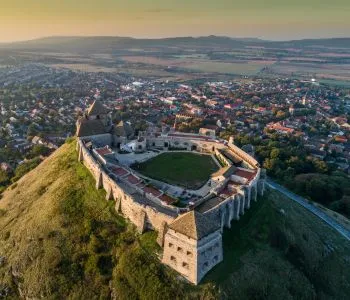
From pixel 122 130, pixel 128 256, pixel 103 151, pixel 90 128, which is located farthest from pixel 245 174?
pixel 90 128

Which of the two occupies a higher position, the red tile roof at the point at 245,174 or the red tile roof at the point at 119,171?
the red tile roof at the point at 119,171

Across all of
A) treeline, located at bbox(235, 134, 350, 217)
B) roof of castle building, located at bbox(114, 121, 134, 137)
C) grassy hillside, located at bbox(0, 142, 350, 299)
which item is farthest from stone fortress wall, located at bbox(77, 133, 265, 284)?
treeline, located at bbox(235, 134, 350, 217)

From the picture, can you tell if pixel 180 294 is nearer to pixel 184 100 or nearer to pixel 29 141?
pixel 29 141

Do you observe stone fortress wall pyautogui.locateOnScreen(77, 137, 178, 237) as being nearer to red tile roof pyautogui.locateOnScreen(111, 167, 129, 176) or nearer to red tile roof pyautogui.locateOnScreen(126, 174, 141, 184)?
red tile roof pyautogui.locateOnScreen(126, 174, 141, 184)

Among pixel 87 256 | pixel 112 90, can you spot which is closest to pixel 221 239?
pixel 87 256

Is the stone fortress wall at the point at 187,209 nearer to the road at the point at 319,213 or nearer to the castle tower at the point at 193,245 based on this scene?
the castle tower at the point at 193,245

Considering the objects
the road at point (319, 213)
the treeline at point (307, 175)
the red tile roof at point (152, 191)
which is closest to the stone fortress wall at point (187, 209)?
the red tile roof at point (152, 191)

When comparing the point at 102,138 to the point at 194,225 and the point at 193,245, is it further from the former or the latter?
the point at 193,245
